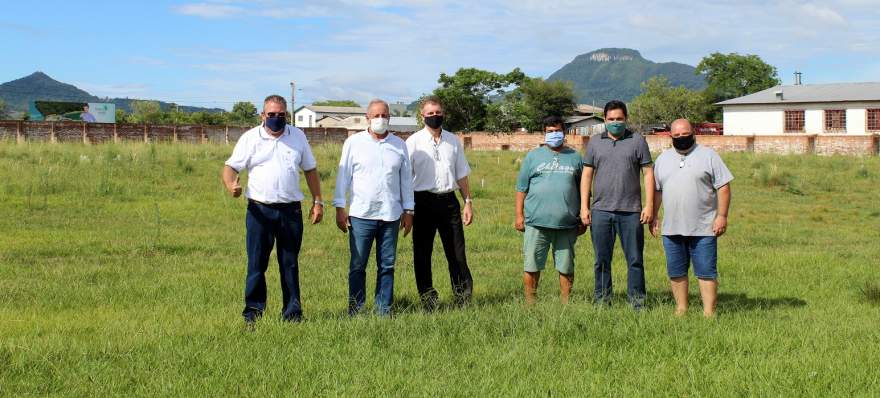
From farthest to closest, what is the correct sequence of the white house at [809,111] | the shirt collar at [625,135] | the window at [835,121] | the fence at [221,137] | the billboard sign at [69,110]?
the billboard sign at [69,110] → the window at [835,121] → the white house at [809,111] → the fence at [221,137] → the shirt collar at [625,135]

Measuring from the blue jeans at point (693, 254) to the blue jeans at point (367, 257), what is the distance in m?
2.42

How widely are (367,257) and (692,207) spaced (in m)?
2.81

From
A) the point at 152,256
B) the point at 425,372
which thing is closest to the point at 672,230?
the point at 425,372

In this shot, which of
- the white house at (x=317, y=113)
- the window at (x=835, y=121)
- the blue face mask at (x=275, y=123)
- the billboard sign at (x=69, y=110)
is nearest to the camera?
the blue face mask at (x=275, y=123)

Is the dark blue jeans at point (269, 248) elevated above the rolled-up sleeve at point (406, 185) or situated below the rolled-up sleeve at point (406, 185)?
below

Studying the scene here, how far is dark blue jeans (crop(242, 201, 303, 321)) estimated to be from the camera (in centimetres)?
713

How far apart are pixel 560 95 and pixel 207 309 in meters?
78.6

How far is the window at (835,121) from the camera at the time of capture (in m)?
54.8

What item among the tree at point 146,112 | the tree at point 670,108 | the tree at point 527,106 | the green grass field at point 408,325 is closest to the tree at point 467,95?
the tree at point 527,106

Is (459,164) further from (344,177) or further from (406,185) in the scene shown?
(344,177)

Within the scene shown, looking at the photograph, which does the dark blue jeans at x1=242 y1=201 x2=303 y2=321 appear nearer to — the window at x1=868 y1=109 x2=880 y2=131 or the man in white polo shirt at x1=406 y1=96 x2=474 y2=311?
the man in white polo shirt at x1=406 y1=96 x2=474 y2=311

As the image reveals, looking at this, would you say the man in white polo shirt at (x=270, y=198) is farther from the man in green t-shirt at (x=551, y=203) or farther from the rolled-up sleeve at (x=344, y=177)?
the man in green t-shirt at (x=551, y=203)

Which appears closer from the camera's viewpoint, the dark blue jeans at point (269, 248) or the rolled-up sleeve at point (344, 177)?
the dark blue jeans at point (269, 248)

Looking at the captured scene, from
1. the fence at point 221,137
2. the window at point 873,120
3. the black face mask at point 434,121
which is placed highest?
the window at point 873,120
